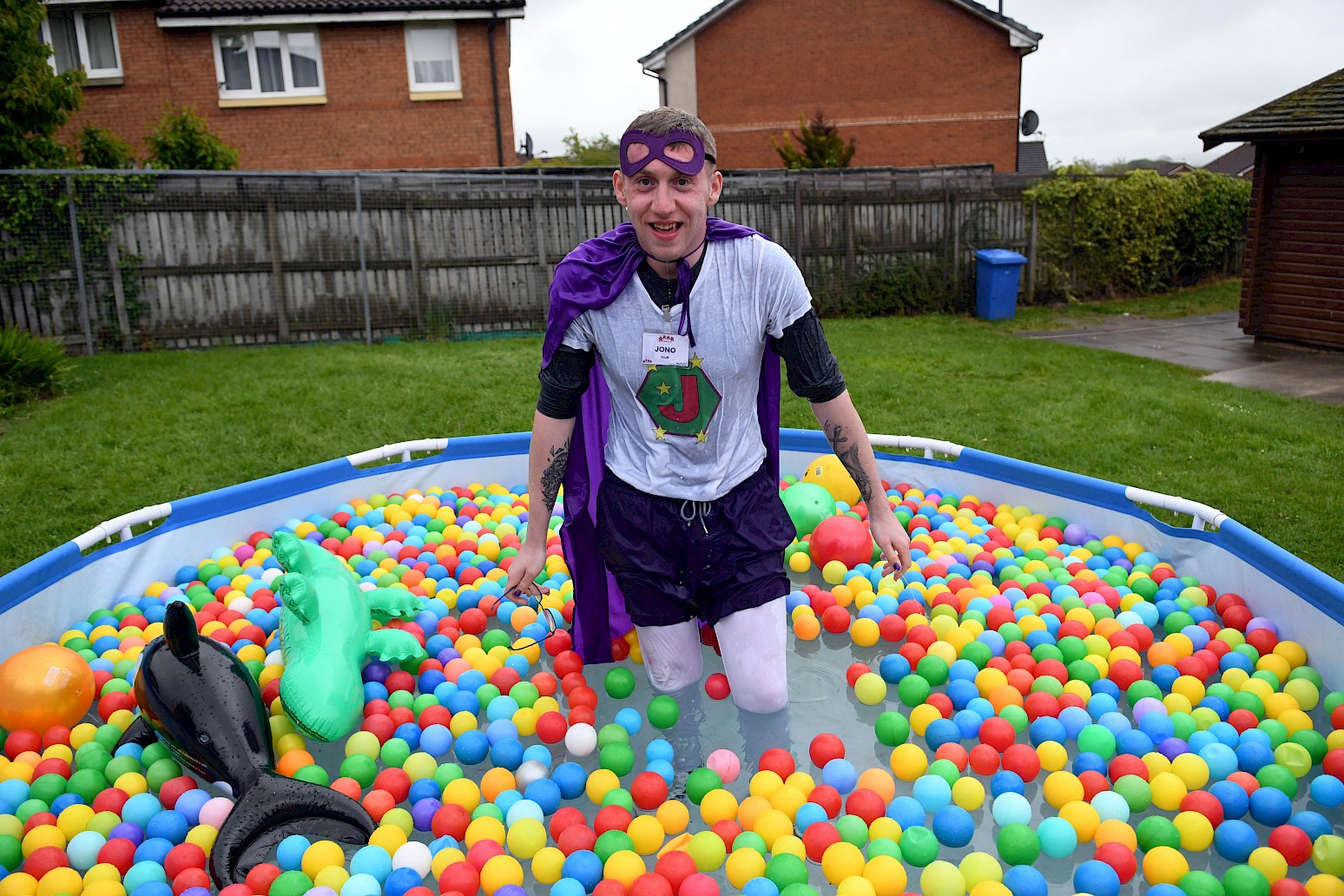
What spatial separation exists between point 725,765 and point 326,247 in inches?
313

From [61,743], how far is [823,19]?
20.6 meters

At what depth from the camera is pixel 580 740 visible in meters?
2.77

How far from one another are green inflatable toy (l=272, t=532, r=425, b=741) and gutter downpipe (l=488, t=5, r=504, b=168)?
12.9 metres

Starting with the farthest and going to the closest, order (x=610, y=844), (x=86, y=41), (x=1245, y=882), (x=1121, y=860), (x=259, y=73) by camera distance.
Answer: (x=259, y=73)
(x=86, y=41)
(x=610, y=844)
(x=1121, y=860)
(x=1245, y=882)

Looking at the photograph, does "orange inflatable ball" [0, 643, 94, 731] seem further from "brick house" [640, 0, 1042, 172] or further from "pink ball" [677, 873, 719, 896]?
"brick house" [640, 0, 1042, 172]

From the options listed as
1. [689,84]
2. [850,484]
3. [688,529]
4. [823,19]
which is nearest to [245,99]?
[689,84]

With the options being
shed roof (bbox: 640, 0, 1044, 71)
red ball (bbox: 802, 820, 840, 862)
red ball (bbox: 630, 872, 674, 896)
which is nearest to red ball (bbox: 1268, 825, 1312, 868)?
red ball (bbox: 802, 820, 840, 862)

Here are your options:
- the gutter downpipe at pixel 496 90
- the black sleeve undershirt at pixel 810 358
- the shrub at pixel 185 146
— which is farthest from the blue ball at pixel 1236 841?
the gutter downpipe at pixel 496 90

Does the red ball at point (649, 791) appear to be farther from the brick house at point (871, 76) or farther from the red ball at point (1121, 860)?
the brick house at point (871, 76)

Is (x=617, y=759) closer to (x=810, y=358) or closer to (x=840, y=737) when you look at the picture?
(x=840, y=737)

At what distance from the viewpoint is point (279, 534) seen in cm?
304

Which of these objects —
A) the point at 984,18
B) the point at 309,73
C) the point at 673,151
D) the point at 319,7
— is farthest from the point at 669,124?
the point at 984,18

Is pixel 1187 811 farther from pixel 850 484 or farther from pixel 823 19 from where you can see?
pixel 823 19

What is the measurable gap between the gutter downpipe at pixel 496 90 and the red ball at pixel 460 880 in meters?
14.0
